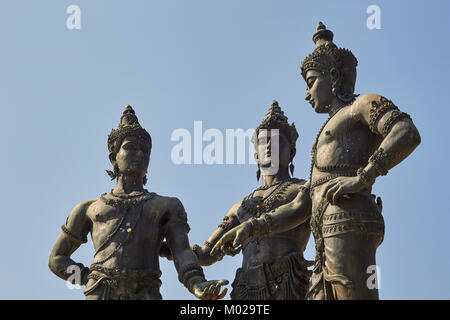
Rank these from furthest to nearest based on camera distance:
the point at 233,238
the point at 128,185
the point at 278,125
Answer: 1. the point at 278,125
2. the point at 128,185
3. the point at 233,238

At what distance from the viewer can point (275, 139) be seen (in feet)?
38.6

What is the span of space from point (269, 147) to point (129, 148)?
84.9 inches

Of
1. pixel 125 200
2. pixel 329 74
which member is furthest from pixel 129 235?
pixel 329 74

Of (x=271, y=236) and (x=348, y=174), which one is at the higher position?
(x=348, y=174)

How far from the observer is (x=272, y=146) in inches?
463

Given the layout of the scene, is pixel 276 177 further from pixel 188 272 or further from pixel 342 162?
pixel 188 272

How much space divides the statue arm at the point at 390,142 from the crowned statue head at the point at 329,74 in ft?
3.06

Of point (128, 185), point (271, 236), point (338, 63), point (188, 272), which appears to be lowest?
point (188, 272)

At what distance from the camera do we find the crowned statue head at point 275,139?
38.6 ft

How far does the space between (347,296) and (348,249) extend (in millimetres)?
510

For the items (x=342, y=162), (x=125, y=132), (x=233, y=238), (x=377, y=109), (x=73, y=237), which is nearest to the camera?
(x=377, y=109)

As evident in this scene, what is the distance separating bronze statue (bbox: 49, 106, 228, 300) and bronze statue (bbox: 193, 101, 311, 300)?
66 centimetres

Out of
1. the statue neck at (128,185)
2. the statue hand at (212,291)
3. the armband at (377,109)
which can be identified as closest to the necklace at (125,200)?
the statue neck at (128,185)
